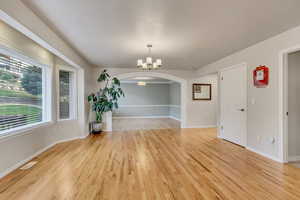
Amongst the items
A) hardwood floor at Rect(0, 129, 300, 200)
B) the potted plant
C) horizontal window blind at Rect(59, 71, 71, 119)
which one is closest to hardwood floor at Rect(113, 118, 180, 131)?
the potted plant

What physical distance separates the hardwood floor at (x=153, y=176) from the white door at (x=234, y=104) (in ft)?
2.41

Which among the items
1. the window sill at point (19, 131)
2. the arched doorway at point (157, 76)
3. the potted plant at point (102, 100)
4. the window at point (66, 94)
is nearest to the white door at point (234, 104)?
the arched doorway at point (157, 76)

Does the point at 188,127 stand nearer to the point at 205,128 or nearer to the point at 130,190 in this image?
the point at 205,128

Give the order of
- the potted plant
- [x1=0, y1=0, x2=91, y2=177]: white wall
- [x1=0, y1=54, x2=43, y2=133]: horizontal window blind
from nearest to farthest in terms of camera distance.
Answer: [x1=0, y1=0, x2=91, y2=177]: white wall → [x1=0, y1=54, x2=43, y2=133]: horizontal window blind → the potted plant

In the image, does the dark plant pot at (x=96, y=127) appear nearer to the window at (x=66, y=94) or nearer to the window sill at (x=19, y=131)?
the window at (x=66, y=94)

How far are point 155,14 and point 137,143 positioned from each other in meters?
3.27

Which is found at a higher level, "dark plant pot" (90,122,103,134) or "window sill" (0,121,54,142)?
"window sill" (0,121,54,142)

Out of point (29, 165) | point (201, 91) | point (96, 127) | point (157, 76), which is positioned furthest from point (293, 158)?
point (96, 127)

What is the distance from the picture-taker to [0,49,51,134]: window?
2.64 m

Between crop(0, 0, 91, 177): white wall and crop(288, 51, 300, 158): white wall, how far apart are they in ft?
15.2

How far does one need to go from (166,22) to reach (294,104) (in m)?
3.05

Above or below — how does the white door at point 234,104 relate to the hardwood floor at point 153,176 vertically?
above

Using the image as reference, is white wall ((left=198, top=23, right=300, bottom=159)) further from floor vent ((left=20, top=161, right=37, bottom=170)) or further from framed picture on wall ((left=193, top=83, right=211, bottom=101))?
floor vent ((left=20, top=161, right=37, bottom=170))

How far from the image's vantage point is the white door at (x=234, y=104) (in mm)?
4082
